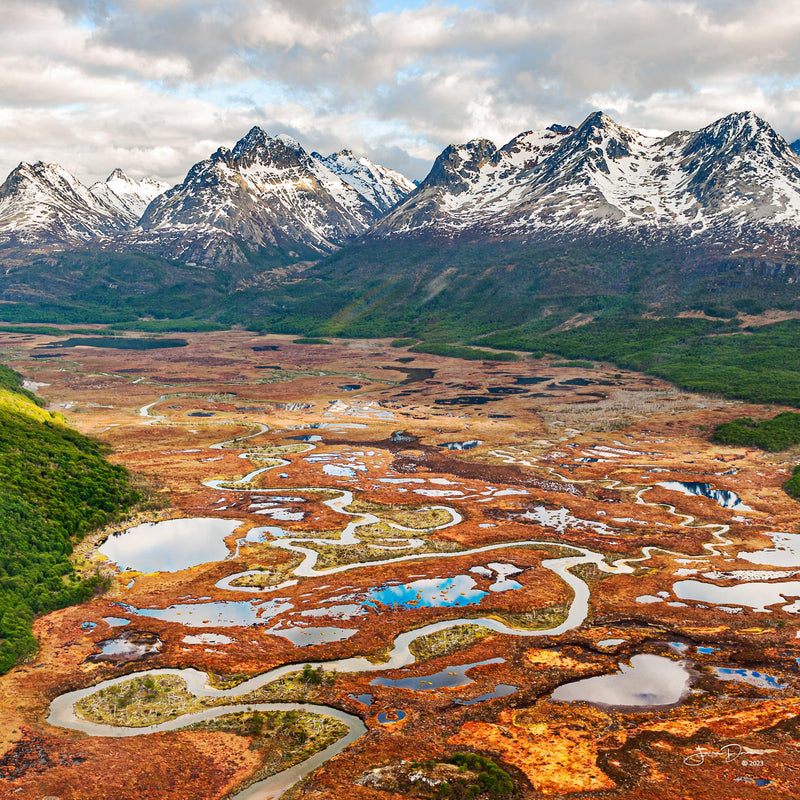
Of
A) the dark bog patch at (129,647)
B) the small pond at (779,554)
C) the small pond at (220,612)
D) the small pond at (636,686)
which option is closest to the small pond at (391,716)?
the small pond at (636,686)

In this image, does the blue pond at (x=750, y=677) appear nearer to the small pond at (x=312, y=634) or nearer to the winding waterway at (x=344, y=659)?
the winding waterway at (x=344, y=659)

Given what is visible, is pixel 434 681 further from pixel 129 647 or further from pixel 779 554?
pixel 779 554

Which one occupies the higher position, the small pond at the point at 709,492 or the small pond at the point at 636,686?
the small pond at the point at 709,492

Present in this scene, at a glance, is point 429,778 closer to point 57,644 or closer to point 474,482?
point 57,644

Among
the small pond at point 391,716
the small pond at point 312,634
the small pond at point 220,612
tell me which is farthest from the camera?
the small pond at point 220,612

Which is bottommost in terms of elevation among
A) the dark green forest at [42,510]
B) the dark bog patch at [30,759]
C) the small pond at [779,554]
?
the small pond at [779,554]

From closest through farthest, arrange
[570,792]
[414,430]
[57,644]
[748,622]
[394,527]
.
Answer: [570,792] < [57,644] < [748,622] < [394,527] < [414,430]

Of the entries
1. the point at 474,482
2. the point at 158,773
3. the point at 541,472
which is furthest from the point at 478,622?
the point at 541,472

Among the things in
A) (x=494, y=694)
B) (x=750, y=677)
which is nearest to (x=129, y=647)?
(x=494, y=694)
